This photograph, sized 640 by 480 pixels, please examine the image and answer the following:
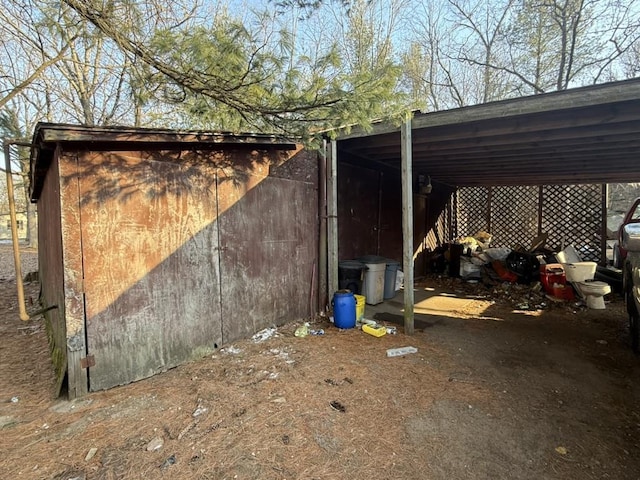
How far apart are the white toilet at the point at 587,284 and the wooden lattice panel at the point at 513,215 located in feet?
11.8

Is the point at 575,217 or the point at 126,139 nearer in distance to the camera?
the point at 126,139

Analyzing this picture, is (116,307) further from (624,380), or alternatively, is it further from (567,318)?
(567,318)

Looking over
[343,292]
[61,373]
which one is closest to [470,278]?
[343,292]

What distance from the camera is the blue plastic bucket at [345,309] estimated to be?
4113mm

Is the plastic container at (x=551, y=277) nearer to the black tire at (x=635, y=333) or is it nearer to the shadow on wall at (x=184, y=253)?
the black tire at (x=635, y=333)

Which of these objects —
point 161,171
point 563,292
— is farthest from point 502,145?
point 161,171

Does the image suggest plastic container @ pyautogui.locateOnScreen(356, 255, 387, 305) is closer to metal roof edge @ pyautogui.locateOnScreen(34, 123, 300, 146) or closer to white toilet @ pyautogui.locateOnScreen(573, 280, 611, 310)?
metal roof edge @ pyautogui.locateOnScreen(34, 123, 300, 146)

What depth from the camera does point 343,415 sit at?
235 cm

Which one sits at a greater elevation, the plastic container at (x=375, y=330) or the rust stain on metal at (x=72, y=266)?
the rust stain on metal at (x=72, y=266)

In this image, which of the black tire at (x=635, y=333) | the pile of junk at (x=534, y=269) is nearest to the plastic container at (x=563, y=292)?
the pile of junk at (x=534, y=269)

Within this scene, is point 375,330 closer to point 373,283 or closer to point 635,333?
point 373,283

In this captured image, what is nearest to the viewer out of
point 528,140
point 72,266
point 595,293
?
point 72,266

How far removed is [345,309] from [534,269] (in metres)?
4.56

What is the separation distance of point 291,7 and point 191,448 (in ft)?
11.5
